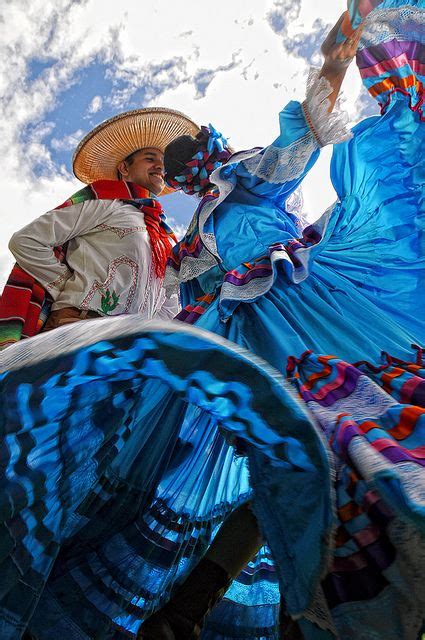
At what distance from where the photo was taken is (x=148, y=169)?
8.98 ft

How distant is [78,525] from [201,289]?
88 centimetres

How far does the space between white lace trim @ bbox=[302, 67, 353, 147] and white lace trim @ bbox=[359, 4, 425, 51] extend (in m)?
0.13

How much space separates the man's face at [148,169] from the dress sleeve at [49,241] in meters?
0.49

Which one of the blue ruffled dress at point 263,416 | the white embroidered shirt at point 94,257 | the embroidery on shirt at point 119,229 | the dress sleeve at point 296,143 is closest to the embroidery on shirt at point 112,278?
the white embroidered shirt at point 94,257

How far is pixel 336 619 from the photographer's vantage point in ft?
2.18

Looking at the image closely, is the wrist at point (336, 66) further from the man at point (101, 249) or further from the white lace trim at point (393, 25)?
the man at point (101, 249)

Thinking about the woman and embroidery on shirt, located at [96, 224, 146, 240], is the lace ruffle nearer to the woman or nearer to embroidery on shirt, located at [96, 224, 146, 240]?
the woman

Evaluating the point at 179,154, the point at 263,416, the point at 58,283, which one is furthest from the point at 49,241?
the point at 263,416

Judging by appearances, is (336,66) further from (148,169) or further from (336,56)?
(148,169)

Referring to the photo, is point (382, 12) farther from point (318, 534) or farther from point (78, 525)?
point (78, 525)

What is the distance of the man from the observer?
2.14 metres

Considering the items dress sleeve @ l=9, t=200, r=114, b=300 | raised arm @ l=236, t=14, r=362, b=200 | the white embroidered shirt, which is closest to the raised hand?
raised arm @ l=236, t=14, r=362, b=200

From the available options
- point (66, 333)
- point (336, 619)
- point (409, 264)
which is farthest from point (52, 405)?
point (409, 264)

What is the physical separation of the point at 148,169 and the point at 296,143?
1478mm
